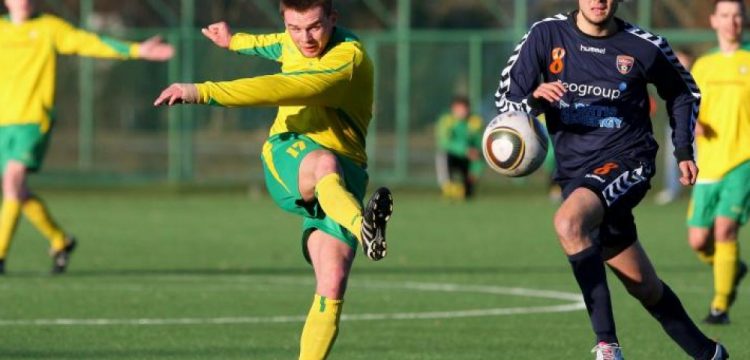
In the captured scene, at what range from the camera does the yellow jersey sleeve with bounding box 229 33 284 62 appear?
347 inches

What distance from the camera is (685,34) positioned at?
3155 cm

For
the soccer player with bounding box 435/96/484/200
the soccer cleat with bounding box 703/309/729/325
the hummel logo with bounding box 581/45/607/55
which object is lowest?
the soccer player with bounding box 435/96/484/200

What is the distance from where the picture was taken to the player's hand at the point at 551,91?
8.48 metres

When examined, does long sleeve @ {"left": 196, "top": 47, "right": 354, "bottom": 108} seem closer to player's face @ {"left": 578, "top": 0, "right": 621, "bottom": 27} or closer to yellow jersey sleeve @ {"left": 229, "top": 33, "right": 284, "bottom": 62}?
yellow jersey sleeve @ {"left": 229, "top": 33, "right": 284, "bottom": 62}


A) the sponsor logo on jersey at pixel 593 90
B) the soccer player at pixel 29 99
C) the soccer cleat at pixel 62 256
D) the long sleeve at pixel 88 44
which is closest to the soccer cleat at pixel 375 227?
the sponsor logo on jersey at pixel 593 90

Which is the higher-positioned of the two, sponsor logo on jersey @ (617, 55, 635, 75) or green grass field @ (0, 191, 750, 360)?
sponsor logo on jersey @ (617, 55, 635, 75)

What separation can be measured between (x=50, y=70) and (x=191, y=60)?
16.5m

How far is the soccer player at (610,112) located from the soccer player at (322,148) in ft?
3.12

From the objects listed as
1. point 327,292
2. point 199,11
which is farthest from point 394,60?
point 327,292

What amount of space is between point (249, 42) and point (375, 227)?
68.3 inches

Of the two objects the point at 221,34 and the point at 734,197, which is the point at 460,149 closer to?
the point at 734,197

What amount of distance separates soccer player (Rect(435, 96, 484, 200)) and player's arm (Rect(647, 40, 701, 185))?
20412mm

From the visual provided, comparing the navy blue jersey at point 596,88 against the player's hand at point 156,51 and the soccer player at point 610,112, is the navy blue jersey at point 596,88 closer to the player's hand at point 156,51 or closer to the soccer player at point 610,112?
the soccer player at point 610,112

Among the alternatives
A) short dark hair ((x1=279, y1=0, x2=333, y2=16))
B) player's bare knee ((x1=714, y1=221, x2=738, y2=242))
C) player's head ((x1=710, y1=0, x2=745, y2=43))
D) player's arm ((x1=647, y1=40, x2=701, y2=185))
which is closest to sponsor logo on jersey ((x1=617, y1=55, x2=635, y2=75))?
player's arm ((x1=647, y1=40, x2=701, y2=185))
